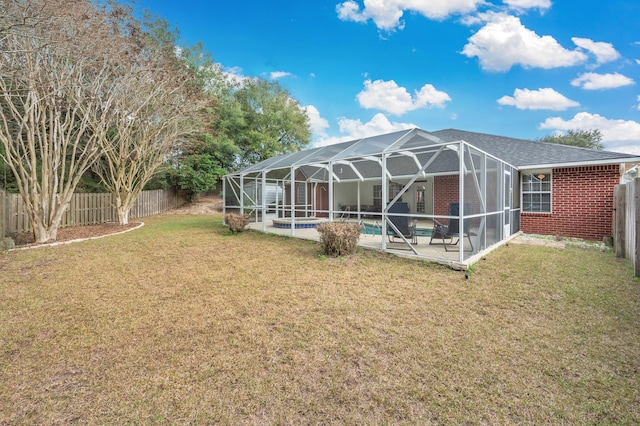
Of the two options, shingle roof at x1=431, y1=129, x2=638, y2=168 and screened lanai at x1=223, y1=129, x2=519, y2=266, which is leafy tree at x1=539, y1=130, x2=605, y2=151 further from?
screened lanai at x1=223, y1=129, x2=519, y2=266

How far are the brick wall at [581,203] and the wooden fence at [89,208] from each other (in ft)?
54.7

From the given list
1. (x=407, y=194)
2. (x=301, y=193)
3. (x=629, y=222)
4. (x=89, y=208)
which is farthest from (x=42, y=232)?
(x=629, y=222)

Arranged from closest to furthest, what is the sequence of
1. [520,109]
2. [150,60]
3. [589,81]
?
[150,60] → [589,81] → [520,109]

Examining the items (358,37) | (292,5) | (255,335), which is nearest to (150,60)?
(292,5)

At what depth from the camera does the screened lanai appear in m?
6.02

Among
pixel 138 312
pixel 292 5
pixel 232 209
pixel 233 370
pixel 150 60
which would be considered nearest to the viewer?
pixel 233 370

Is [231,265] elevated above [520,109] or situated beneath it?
situated beneath

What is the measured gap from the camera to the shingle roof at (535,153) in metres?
8.38

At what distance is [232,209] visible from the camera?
13328 mm

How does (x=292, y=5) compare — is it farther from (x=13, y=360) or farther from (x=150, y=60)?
(x=13, y=360)

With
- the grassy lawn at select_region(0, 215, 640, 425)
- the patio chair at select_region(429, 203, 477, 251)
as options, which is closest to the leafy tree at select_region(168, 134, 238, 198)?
the grassy lawn at select_region(0, 215, 640, 425)

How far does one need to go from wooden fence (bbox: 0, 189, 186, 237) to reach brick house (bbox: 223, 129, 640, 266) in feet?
20.8

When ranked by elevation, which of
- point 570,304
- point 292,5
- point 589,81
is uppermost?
point 292,5

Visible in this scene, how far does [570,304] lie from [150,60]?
15.1 m
